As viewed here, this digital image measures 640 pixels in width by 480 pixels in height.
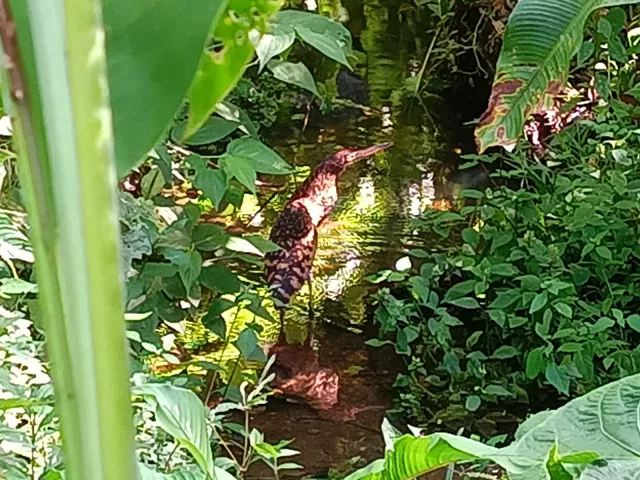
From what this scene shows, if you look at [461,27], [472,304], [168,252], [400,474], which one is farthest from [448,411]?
[461,27]

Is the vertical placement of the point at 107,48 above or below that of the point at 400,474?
above

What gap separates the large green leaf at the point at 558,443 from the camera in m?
0.51

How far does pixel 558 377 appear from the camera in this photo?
163 cm

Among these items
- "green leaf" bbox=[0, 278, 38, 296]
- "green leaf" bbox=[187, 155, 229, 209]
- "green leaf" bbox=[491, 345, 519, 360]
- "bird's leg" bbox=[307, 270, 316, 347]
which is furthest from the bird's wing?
"green leaf" bbox=[0, 278, 38, 296]

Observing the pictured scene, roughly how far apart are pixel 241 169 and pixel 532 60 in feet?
1.30

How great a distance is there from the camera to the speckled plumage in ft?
6.38

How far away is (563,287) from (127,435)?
58.3 inches

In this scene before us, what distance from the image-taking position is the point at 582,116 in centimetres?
232

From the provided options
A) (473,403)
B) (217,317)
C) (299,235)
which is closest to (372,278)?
(299,235)

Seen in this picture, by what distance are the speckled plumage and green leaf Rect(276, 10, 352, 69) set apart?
2.52 feet

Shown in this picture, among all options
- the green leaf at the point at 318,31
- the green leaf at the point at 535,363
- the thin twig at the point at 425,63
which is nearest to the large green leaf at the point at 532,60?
the green leaf at the point at 318,31

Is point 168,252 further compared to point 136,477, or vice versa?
point 168,252

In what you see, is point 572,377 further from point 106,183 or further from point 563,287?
point 106,183

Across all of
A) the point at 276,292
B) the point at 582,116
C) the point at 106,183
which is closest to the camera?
the point at 106,183
